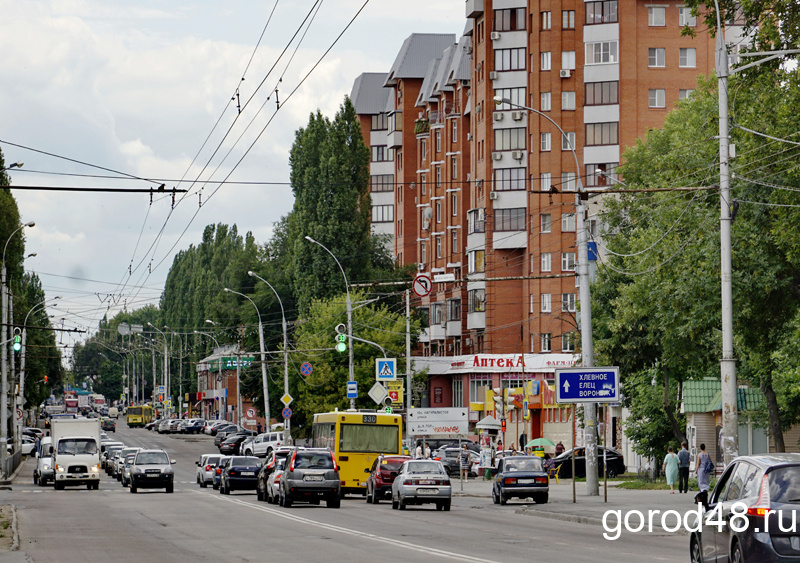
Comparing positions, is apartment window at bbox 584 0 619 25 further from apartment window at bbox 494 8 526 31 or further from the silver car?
the silver car

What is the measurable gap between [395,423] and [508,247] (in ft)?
Result: 146

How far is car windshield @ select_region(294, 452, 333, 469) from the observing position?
34938 mm

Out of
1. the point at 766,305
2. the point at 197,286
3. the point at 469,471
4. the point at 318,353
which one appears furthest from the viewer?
the point at 197,286

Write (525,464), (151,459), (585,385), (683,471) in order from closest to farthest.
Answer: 1. (585,385)
2. (525,464)
3. (683,471)
4. (151,459)

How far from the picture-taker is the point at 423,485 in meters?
34.2

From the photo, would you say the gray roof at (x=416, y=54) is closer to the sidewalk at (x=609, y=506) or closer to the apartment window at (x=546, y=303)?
the apartment window at (x=546, y=303)

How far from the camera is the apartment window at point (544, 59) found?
84938mm

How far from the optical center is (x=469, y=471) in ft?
203

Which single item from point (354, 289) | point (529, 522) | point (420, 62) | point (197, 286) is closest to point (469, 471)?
point (354, 289)

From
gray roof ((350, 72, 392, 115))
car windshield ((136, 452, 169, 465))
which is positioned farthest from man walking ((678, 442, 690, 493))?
gray roof ((350, 72, 392, 115))

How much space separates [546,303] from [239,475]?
4066cm

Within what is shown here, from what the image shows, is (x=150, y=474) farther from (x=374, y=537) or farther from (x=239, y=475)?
(x=374, y=537)

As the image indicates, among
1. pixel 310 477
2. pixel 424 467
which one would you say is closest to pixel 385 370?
pixel 310 477

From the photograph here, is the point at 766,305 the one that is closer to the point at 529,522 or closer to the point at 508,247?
the point at 529,522
